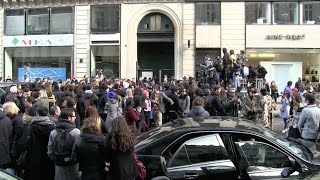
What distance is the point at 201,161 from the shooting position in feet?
19.9

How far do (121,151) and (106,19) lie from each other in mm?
32773

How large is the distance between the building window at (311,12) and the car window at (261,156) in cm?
3118

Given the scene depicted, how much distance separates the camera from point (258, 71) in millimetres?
24359

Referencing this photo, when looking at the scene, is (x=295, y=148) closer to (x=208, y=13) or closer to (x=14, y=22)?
(x=208, y=13)

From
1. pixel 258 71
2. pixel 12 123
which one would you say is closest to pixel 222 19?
pixel 258 71

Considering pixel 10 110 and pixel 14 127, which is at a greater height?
pixel 10 110

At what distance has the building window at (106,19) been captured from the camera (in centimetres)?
3756

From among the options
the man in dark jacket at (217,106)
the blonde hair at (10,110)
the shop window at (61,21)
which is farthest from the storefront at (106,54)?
the blonde hair at (10,110)

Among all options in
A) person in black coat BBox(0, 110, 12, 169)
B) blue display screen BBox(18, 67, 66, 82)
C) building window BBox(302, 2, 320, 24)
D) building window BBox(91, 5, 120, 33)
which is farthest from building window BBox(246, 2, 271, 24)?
person in black coat BBox(0, 110, 12, 169)

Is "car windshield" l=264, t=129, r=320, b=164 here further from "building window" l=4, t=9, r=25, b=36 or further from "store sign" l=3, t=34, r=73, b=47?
"building window" l=4, t=9, r=25, b=36

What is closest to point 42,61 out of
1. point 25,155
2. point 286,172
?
point 25,155

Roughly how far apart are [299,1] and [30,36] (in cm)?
2128

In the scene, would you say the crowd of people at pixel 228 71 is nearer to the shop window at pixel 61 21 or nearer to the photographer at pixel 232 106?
the photographer at pixel 232 106

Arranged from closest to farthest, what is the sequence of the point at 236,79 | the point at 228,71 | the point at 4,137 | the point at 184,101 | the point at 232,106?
the point at 4,137 → the point at 232,106 → the point at 184,101 → the point at 236,79 → the point at 228,71
